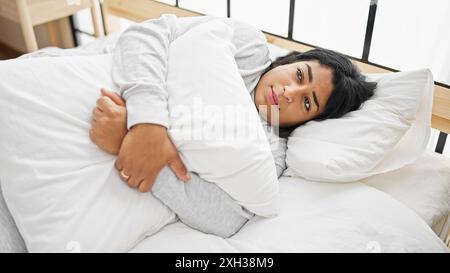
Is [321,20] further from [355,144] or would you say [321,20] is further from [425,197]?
[425,197]

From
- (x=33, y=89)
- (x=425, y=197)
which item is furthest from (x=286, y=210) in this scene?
(x=33, y=89)

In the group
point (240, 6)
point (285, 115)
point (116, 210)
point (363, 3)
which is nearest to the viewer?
point (116, 210)

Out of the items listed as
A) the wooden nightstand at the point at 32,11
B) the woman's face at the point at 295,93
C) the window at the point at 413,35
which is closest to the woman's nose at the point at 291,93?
the woman's face at the point at 295,93

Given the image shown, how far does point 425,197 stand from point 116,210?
77 centimetres

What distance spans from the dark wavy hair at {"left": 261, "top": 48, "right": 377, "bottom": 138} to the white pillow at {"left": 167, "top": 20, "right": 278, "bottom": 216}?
0.89 feet

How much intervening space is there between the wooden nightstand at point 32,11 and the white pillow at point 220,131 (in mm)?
1282

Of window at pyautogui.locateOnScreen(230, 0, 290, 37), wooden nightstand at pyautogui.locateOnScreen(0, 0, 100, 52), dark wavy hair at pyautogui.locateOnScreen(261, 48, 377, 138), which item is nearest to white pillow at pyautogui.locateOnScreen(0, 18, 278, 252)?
dark wavy hair at pyautogui.locateOnScreen(261, 48, 377, 138)

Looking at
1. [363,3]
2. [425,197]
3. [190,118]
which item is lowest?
[425,197]

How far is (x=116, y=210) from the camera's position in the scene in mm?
819

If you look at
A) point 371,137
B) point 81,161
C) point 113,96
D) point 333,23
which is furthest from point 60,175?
point 333,23

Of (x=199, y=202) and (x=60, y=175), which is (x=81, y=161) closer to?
(x=60, y=175)

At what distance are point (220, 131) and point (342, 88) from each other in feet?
1.39

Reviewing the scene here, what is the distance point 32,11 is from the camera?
192cm

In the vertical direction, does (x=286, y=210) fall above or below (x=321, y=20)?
below
